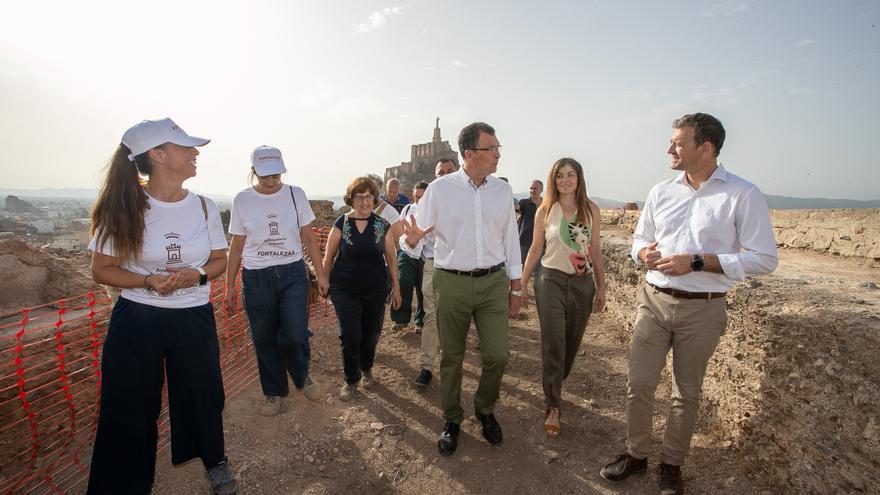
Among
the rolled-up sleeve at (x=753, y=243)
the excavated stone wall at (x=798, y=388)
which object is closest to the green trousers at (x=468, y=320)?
the rolled-up sleeve at (x=753, y=243)

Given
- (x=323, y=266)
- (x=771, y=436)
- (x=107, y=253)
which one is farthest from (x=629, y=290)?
(x=107, y=253)

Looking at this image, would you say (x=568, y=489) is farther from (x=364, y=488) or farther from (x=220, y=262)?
(x=220, y=262)

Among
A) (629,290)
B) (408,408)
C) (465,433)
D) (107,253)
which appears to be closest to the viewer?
(107,253)

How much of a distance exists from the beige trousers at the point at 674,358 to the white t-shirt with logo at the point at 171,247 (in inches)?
107

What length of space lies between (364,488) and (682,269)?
7.90 feet

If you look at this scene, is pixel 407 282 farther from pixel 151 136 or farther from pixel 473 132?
pixel 151 136

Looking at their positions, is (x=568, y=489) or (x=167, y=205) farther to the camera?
(x=568, y=489)

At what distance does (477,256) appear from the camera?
286 cm

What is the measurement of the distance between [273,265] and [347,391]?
1379mm

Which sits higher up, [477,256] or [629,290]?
[477,256]

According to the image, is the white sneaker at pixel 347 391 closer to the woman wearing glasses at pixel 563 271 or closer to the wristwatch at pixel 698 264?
the woman wearing glasses at pixel 563 271

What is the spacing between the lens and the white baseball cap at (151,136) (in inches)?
83.4

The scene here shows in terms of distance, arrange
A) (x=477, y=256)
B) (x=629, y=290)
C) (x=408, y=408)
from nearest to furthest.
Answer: (x=477, y=256)
(x=408, y=408)
(x=629, y=290)

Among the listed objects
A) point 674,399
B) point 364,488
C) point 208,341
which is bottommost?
point 364,488
